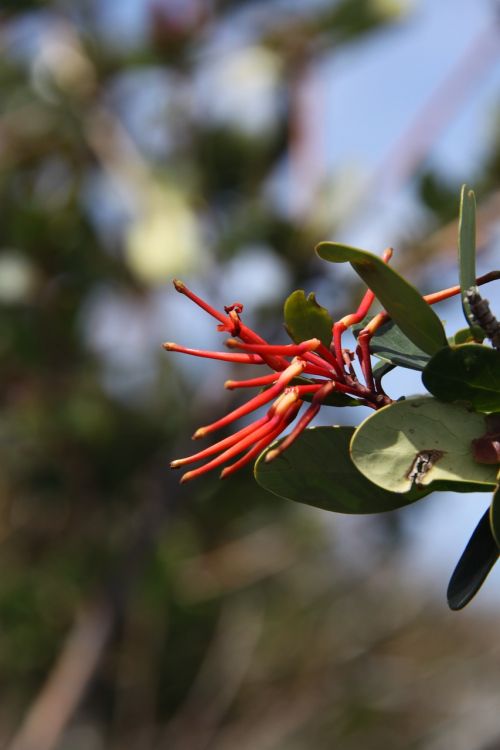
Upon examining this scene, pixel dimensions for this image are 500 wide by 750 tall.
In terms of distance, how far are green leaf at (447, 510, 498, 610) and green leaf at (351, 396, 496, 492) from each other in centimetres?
2

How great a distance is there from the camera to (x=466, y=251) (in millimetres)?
405

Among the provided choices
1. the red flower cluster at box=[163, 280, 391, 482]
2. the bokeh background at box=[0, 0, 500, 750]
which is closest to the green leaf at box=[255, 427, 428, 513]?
the red flower cluster at box=[163, 280, 391, 482]

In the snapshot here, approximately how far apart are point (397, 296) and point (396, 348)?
0.12 feet

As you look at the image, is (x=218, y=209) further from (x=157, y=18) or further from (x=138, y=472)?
(x=138, y=472)

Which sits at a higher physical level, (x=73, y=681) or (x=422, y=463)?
(x=422, y=463)

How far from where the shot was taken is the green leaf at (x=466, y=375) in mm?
403

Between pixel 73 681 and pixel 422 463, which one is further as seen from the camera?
pixel 73 681

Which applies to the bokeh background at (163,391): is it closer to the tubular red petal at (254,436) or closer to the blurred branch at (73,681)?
the blurred branch at (73,681)

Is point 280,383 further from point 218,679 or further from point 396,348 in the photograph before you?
point 218,679

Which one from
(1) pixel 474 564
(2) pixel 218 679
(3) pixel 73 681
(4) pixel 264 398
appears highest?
(4) pixel 264 398

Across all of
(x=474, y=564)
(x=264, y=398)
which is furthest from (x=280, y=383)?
(x=474, y=564)

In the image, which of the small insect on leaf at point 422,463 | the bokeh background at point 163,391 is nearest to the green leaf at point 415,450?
the small insect on leaf at point 422,463

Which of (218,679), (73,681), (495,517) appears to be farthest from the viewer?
Answer: (218,679)

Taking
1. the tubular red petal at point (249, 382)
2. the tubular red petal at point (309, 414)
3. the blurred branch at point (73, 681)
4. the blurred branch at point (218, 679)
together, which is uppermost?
the tubular red petal at point (249, 382)
